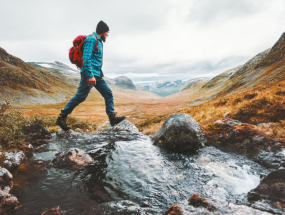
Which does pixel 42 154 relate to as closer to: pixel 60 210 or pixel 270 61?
pixel 60 210

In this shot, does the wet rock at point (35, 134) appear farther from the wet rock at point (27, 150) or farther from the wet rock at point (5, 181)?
the wet rock at point (5, 181)

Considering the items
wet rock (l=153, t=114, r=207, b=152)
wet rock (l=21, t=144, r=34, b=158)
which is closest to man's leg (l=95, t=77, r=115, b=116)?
wet rock (l=153, t=114, r=207, b=152)

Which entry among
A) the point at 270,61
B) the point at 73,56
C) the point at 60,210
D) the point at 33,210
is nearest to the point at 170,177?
the point at 60,210

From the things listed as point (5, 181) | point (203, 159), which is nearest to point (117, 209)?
point (5, 181)

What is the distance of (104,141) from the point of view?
8898 mm

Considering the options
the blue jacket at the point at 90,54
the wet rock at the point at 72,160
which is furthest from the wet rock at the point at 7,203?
the blue jacket at the point at 90,54

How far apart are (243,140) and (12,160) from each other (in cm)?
918

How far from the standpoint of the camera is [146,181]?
478cm

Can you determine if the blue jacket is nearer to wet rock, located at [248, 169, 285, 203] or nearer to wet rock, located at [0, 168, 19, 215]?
wet rock, located at [0, 168, 19, 215]

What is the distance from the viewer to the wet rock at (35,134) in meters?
8.08

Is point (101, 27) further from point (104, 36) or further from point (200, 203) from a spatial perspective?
point (200, 203)

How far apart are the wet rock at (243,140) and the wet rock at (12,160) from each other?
8122mm

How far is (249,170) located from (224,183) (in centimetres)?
121

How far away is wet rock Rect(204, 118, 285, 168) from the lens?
16.9 ft
